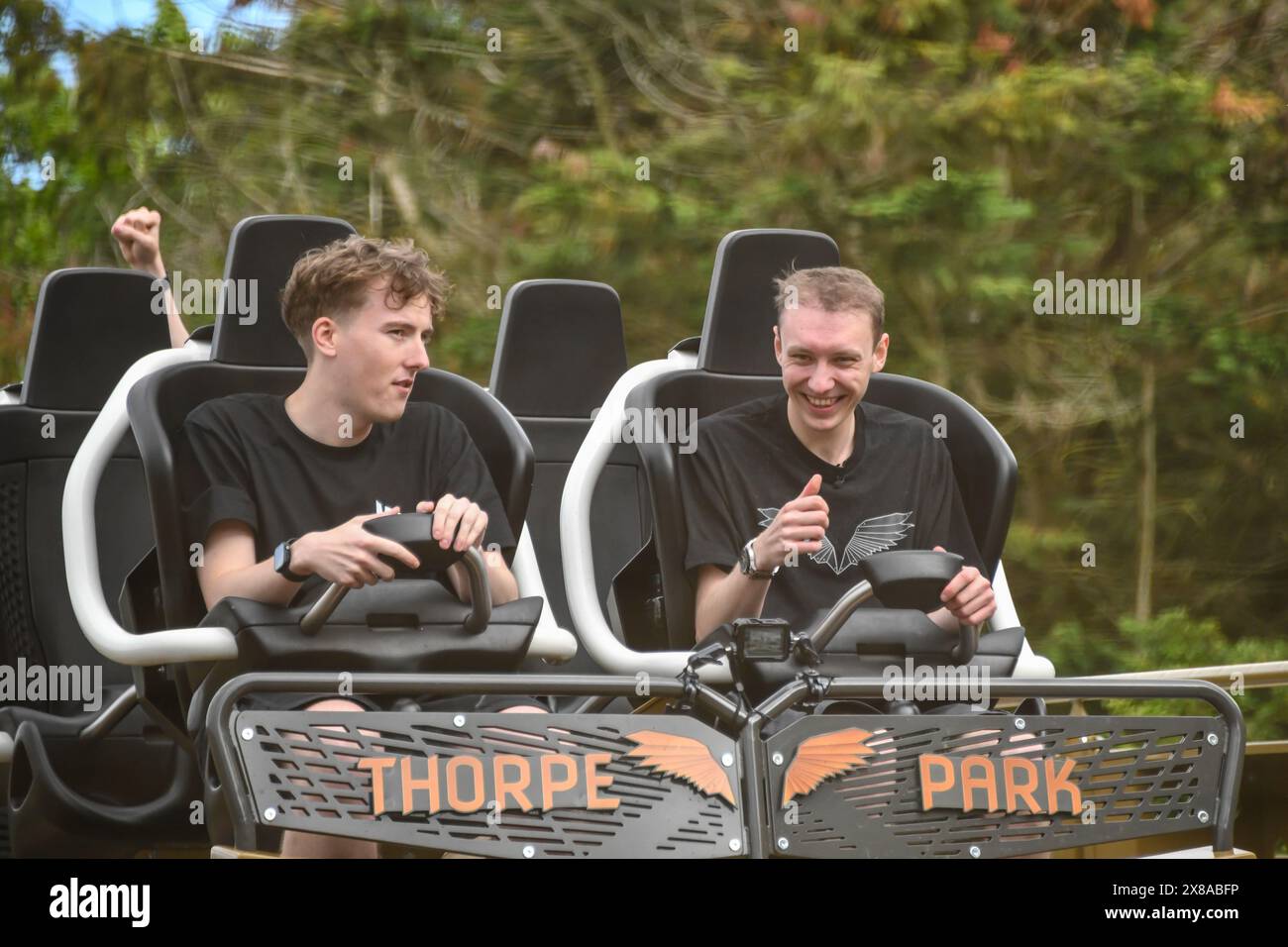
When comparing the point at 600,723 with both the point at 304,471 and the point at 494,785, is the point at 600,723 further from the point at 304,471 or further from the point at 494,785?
the point at 304,471

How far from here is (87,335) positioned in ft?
14.4

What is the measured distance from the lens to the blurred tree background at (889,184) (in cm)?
1050

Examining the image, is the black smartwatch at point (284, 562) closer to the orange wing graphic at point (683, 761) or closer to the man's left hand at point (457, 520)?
the man's left hand at point (457, 520)

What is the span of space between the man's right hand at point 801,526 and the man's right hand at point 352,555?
25.6 inches


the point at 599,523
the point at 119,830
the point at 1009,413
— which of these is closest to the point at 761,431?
the point at 599,523

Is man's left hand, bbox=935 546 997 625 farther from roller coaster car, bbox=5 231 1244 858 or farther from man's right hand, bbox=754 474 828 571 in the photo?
man's right hand, bbox=754 474 828 571

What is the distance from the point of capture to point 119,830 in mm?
3895

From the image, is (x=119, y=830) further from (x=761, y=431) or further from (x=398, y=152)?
(x=398, y=152)

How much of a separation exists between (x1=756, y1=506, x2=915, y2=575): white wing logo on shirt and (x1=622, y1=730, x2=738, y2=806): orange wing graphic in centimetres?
88

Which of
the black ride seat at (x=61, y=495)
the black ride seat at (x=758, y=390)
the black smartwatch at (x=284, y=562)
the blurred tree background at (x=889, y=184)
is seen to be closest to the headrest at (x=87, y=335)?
the black ride seat at (x=61, y=495)

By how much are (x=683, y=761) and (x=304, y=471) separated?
1043 millimetres

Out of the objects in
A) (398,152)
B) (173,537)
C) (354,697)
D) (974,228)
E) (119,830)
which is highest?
(398,152)

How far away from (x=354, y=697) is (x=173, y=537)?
51 centimetres

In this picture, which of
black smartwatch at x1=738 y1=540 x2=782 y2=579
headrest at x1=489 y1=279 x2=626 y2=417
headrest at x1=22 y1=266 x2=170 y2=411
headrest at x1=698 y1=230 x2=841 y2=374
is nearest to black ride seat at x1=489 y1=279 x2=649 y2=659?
headrest at x1=489 y1=279 x2=626 y2=417
